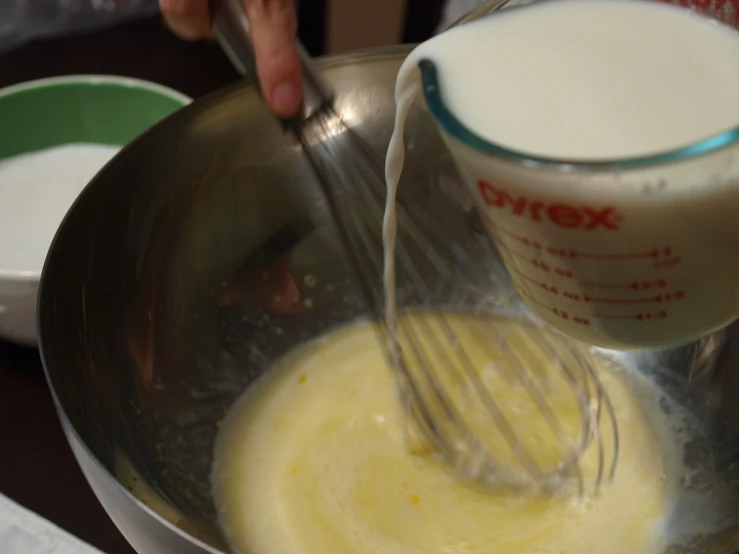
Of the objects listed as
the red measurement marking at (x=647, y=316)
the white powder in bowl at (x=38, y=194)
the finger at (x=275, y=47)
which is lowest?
the white powder in bowl at (x=38, y=194)

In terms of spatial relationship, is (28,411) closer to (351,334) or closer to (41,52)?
(351,334)

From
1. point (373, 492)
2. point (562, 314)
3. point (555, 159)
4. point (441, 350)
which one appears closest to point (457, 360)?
point (441, 350)

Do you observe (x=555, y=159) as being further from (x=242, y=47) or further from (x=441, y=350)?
(x=441, y=350)

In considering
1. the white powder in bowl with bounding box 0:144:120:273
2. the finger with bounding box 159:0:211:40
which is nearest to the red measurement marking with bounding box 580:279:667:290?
the finger with bounding box 159:0:211:40

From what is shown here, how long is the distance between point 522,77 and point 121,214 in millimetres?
330

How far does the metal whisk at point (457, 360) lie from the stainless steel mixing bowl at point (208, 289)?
0.07 feet

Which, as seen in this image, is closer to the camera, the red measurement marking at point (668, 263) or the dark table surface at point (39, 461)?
the red measurement marking at point (668, 263)

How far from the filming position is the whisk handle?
1.68 feet

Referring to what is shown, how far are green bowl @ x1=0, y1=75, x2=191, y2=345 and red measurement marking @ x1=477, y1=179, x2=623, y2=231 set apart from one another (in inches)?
17.6

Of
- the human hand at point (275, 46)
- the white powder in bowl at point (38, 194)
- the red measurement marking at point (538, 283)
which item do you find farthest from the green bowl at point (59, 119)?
the red measurement marking at point (538, 283)

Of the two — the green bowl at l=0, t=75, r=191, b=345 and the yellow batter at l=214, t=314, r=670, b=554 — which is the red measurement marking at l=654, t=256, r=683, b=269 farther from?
the green bowl at l=0, t=75, r=191, b=345

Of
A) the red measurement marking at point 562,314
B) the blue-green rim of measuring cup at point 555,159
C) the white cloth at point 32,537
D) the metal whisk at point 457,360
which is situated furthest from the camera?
the metal whisk at point 457,360

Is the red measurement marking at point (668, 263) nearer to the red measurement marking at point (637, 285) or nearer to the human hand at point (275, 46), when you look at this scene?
the red measurement marking at point (637, 285)

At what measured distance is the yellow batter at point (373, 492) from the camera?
1.75 feet
